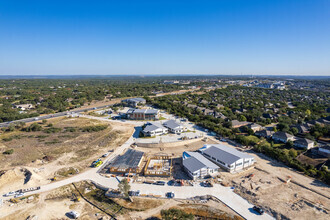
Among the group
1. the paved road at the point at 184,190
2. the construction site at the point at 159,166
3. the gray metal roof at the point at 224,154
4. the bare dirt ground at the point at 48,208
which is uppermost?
the gray metal roof at the point at 224,154

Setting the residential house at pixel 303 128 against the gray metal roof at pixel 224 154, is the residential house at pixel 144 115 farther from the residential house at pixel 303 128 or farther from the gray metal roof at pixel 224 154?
the residential house at pixel 303 128

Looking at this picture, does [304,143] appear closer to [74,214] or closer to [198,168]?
[198,168]

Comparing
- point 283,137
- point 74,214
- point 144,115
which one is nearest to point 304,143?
point 283,137

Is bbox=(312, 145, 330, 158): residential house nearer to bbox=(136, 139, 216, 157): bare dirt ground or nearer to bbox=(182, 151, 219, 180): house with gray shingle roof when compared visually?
bbox=(136, 139, 216, 157): bare dirt ground

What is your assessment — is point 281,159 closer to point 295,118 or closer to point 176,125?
point 176,125

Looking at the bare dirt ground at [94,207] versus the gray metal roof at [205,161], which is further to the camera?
the gray metal roof at [205,161]

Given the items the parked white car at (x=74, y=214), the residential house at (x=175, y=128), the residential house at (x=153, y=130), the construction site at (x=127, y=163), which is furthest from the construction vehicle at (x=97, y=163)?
the residential house at (x=175, y=128)

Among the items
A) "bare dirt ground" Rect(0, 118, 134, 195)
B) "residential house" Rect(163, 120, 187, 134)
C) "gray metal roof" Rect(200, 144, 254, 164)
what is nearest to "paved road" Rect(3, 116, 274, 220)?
"bare dirt ground" Rect(0, 118, 134, 195)

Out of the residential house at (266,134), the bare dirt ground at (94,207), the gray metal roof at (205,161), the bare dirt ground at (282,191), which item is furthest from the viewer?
the residential house at (266,134)
